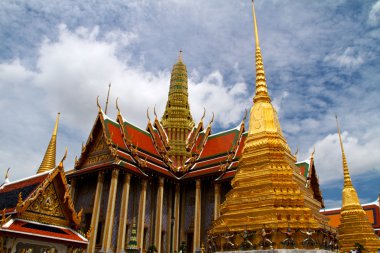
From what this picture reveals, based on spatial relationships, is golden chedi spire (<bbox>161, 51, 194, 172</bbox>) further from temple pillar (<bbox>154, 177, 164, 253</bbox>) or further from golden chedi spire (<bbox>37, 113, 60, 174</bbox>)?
golden chedi spire (<bbox>37, 113, 60, 174</bbox>)

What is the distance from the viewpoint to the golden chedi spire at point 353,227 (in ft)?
60.3

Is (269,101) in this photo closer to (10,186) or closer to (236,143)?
(236,143)

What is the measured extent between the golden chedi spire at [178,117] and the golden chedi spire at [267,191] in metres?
9.33

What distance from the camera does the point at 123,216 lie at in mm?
17234

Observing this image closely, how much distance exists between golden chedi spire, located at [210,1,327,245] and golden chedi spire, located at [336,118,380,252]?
851 cm

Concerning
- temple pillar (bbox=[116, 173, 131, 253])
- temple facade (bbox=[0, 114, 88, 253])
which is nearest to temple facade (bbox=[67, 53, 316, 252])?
temple pillar (bbox=[116, 173, 131, 253])

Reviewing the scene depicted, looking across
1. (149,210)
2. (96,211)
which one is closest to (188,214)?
(149,210)

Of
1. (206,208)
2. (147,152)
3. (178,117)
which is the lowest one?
(206,208)

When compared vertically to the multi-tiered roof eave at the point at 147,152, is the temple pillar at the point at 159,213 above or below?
below

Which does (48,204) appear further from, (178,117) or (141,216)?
(178,117)

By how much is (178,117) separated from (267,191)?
587 inches

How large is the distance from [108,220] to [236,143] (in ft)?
28.0

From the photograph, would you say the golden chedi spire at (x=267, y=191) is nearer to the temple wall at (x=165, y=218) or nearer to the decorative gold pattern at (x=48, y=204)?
the decorative gold pattern at (x=48, y=204)

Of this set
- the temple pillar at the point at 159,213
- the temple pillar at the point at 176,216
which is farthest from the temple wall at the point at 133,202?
the temple pillar at the point at 176,216
